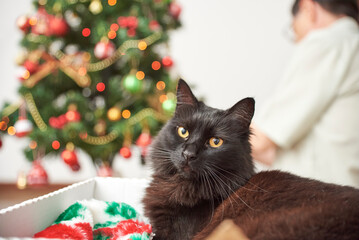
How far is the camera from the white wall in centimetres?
328

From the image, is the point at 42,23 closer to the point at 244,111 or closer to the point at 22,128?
the point at 22,128

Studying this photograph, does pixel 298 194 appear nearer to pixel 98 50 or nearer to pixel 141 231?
pixel 141 231

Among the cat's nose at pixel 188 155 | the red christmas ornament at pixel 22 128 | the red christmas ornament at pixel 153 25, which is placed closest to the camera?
the cat's nose at pixel 188 155

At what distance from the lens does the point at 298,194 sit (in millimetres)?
742

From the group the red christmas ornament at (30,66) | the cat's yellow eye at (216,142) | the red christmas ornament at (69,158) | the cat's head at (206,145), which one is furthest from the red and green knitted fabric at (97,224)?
the red christmas ornament at (30,66)

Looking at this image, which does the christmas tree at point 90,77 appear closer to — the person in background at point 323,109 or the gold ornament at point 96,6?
the gold ornament at point 96,6

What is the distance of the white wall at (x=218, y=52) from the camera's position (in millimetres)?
3275

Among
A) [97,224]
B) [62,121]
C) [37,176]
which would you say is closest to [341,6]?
[97,224]

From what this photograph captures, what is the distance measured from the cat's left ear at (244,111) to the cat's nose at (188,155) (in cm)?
20

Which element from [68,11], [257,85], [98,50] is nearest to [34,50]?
[68,11]

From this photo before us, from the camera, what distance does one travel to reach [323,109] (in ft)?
5.21

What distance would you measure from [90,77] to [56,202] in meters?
1.33

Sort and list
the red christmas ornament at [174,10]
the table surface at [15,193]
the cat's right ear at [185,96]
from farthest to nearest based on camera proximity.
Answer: the table surface at [15,193] < the red christmas ornament at [174,10] < the cat's right ear at [185,96]

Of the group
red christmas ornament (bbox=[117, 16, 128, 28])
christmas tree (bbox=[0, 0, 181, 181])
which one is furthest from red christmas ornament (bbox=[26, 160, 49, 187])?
red christmas ornament (bbox=[117, 16, 128, 28])
